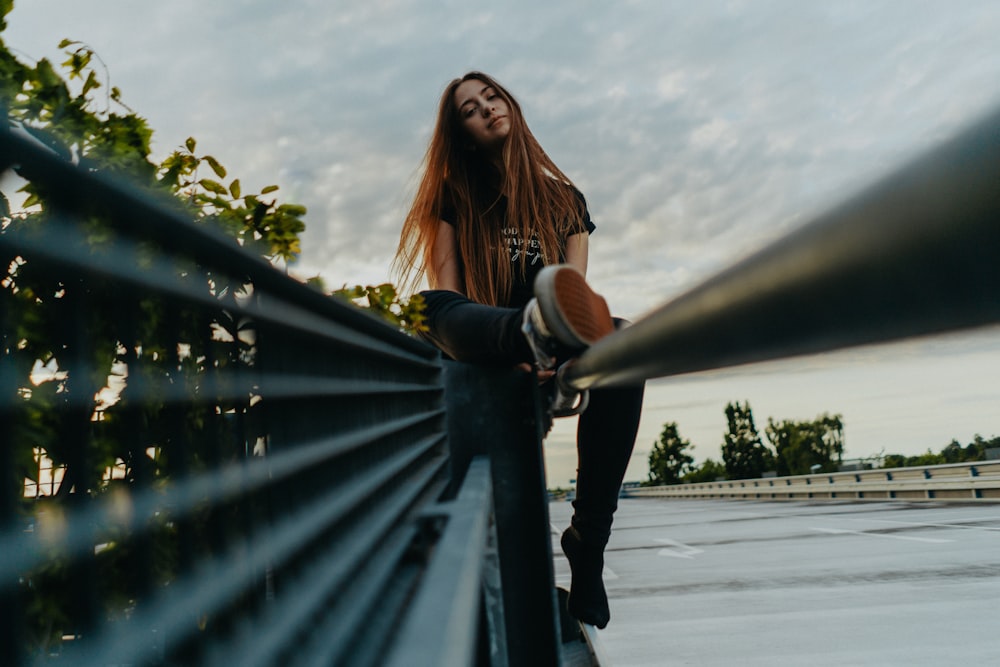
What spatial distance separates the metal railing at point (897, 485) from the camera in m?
17.4

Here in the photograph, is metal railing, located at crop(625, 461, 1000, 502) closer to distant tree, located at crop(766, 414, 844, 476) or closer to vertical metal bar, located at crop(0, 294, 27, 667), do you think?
vertical metal bar, located at crop(0, 294, 27, 667)

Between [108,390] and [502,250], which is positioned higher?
[502,250]

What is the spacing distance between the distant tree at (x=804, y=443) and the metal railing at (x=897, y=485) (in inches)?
1653

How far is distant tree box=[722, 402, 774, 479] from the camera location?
7531 cm

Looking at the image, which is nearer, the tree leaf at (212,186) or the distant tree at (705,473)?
the tree leaf at (212,186)

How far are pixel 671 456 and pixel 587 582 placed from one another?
8134 centimetres

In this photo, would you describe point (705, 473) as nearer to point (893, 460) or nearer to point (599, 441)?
point (893, 460)

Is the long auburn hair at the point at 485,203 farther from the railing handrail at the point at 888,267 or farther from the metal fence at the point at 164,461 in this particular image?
the railing handrail at the point at 888,267

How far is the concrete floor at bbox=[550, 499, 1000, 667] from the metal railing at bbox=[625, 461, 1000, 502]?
2117 millimetres

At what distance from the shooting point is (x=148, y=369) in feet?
2.15

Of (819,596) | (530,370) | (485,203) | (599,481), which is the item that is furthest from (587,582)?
(819,596)

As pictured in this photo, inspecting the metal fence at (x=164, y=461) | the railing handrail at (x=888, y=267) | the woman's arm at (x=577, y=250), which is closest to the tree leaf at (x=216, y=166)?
the woman's arm at (x=577, y=250)

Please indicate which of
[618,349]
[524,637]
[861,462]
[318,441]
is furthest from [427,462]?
[861,462]

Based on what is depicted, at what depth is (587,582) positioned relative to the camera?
2.49 meters
